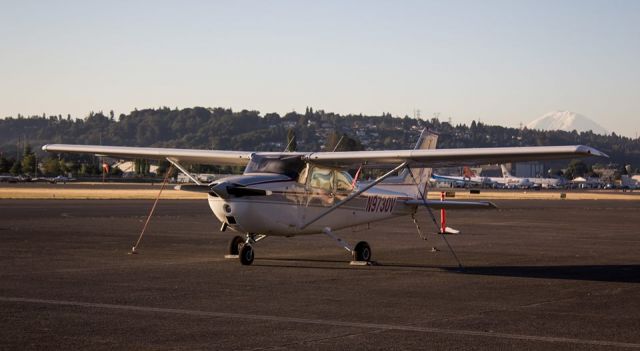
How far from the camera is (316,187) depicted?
677 inches

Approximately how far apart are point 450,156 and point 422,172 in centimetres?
419

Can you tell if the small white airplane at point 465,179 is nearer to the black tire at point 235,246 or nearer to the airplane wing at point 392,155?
the airplane wing at point 392,155

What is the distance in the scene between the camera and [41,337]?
28.8 feet

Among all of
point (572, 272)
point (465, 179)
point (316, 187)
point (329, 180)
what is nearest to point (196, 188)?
point (316, 187)

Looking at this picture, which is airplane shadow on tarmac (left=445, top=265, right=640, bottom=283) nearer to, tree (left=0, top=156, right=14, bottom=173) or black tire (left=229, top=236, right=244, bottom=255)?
black tire (left=229, top=236, right=244, bottom=255)

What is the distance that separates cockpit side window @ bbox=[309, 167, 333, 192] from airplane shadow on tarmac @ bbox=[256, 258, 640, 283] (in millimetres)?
1402

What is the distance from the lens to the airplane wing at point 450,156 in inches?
574

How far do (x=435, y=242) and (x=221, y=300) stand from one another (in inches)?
469

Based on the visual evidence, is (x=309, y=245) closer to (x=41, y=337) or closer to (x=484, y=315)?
(x=484, y=315)

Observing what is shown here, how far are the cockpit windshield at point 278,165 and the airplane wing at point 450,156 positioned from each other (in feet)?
0.74

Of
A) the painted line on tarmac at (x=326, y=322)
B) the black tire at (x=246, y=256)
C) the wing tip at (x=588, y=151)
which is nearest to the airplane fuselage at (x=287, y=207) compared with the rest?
the black tire at (x=246, y=256)

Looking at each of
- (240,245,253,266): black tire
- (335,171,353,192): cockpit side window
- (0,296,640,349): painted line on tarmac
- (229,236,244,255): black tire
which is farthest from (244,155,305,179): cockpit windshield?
(0,296,640,349): painted line on tarmac

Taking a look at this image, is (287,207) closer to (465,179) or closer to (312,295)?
(312,295)

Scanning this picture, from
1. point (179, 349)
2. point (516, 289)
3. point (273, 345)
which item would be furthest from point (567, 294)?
point (179, 349)
